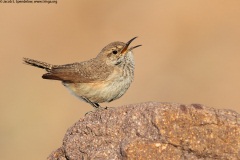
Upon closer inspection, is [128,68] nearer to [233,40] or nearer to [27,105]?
[27,105]

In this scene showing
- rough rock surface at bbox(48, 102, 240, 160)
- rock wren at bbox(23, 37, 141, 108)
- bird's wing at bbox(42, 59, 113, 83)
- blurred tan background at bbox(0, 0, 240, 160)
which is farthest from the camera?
blurred tan background at bbox(0, 0, 240, 160)

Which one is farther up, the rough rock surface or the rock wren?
the rock wren

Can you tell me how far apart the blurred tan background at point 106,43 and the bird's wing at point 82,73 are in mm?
4549

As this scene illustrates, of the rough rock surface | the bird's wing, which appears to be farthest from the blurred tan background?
the rough rock surface

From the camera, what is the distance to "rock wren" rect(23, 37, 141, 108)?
38.2 feet

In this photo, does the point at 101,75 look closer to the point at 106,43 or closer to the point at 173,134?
the point at 173,134

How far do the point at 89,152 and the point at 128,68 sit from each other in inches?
138

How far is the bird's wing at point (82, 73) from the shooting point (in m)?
11.9

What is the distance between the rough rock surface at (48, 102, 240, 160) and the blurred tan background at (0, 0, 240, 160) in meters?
8.47

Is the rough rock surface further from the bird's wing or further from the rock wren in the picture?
the bird's wing

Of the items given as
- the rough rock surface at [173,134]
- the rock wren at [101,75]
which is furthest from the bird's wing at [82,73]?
the rough rock surface at [173,134]

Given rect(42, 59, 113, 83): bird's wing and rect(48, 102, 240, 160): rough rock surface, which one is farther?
rect(42, 59, 113, 83): bird's wing

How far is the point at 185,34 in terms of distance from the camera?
78.6 ft

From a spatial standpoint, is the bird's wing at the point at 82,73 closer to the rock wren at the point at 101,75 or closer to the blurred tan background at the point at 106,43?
the rock wren at the point at 101,75
